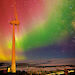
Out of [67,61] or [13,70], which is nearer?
[13,70]

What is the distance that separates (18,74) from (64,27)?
5627 mm

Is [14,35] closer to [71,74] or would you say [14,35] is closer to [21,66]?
[21,66]

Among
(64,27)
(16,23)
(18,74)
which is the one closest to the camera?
(18,74)

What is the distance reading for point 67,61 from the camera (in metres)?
13.0

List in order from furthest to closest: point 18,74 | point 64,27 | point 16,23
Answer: point 64,27 < point 16,23 < point 18,74

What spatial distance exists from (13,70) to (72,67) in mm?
5314

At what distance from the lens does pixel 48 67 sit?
12883 millimetres

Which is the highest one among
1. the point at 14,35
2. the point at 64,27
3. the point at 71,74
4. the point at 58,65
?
the point at 64,27

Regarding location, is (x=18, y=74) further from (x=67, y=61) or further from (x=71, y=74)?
(x=67, y=61)

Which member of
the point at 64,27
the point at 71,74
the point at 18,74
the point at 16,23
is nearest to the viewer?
the point at 18,74

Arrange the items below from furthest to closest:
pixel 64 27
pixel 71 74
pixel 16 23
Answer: pixel 64 27 < pixel 16 23 < pixel 71 74

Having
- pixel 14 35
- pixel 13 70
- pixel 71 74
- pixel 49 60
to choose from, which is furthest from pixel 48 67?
→ pixel 14 35

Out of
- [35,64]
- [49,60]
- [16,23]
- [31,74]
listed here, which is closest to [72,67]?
[49,60]

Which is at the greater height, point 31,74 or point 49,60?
point 49,60
